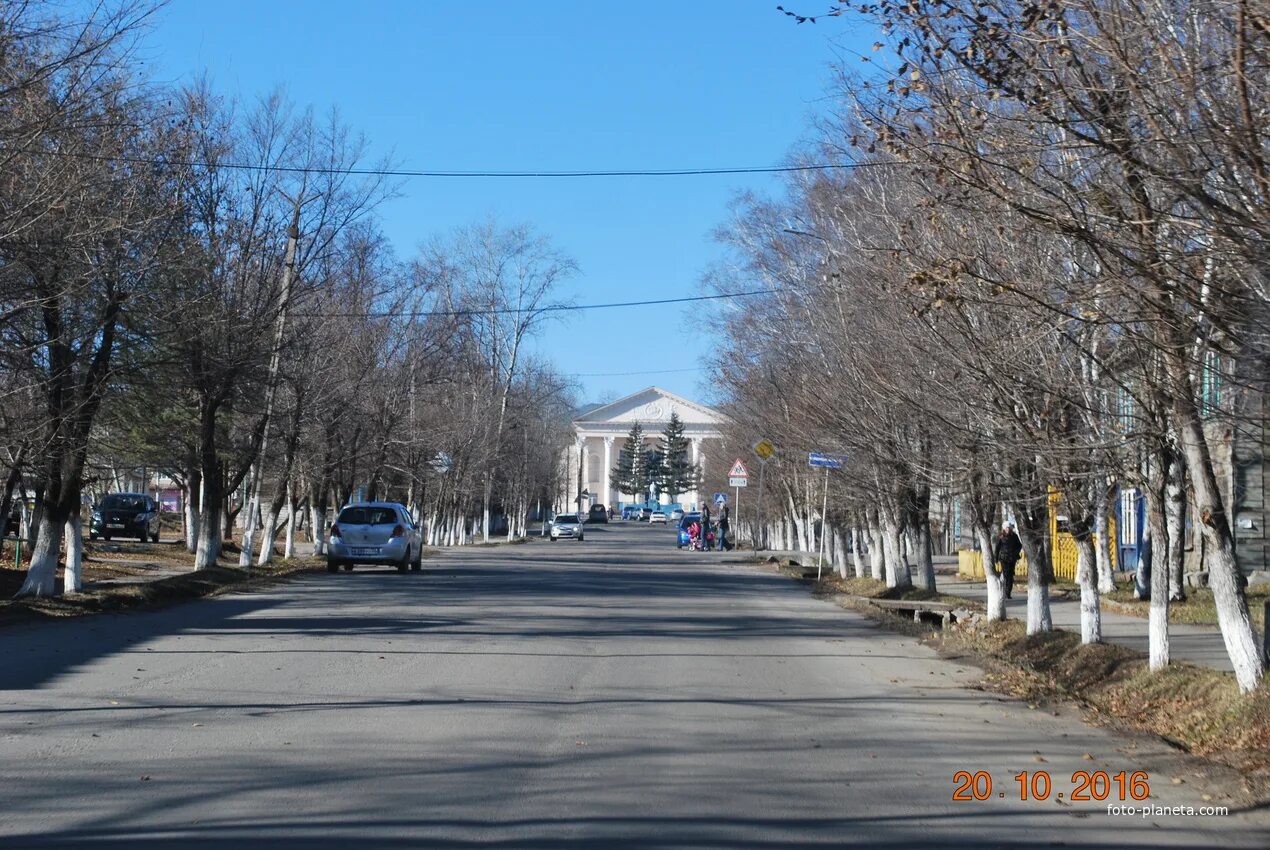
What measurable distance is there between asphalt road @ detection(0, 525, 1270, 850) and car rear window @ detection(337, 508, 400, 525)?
13.3 meters

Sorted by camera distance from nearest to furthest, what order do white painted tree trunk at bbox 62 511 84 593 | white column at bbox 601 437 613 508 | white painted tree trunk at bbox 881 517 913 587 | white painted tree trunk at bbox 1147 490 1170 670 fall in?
1. white painted tree trunk at bbox 1147 490 1170 670
2. white painted tree trunk at bbox 62 511 84 593
3. white painted tree trunk at bbox 881 517 913 587
4. white column at bbox 601 437 613 508

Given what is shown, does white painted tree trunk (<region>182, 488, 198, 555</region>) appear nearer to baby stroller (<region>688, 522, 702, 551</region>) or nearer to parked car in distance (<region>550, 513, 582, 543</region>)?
baby stroller (<region>688, 522, 702, 551</region>)

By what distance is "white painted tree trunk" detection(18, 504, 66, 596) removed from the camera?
1875cm

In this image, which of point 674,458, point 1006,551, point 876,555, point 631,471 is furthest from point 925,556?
point 631,471

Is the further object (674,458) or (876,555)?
(674,458)

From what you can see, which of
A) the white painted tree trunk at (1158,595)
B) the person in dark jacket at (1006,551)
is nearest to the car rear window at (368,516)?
the person in dark jacket at (1006,551)

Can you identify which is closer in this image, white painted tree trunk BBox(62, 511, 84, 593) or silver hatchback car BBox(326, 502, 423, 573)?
white painted tree trunk BBox(62, 511, 84, 593)

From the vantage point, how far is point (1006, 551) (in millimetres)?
19578

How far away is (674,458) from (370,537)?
348ft

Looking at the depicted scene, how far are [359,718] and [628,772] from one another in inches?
102

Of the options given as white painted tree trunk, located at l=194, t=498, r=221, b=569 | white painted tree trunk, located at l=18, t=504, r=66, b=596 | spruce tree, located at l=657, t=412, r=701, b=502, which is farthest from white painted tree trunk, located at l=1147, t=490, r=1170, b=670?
spruce tree, located at l=657, t=412, r=701, b=502

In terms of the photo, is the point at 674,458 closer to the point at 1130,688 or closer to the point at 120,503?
the point at 120,503

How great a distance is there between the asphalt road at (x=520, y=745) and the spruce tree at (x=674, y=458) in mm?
111466

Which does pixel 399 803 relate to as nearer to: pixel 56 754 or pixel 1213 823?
pixel 56 754
